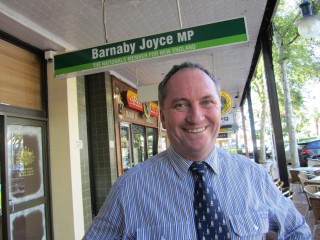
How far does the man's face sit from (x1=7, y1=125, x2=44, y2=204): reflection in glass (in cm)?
362

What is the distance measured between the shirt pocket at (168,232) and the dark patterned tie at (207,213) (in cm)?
5

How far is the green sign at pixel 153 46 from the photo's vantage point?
304cm

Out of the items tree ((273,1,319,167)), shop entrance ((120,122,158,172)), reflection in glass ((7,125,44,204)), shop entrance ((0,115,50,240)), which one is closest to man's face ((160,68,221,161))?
shop entrance ((0,115,50,240))

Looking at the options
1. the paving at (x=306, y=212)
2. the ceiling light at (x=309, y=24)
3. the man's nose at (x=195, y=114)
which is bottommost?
the paving at (x=306, y=212)

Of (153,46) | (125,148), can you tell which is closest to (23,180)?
(153,46)

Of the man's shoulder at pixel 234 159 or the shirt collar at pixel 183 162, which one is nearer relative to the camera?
the shirt collar at pixel 183 162

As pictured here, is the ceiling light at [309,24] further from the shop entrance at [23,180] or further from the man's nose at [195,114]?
the shop entrance at [23,180]

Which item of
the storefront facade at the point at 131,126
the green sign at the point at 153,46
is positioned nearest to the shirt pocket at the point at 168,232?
the green sign at the point at 153,46

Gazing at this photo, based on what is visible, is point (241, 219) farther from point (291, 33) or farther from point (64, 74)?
point (291, 33)

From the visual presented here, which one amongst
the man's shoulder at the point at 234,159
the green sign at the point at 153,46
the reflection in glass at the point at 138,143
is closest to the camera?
the man's shoulder at the point at 234,159

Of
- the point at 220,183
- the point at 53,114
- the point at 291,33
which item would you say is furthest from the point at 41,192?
the point at 291,33

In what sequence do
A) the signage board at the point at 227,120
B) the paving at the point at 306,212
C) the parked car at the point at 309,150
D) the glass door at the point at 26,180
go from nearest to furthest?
the glass door at the point at 26,180, the paving at the point at 306,212, the signage board at the point at 227,120, the parked car at the point at 309,150

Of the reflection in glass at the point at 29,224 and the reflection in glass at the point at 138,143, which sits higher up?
the reflection in glass at the point at 138,143

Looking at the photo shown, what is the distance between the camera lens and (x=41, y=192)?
486cm
